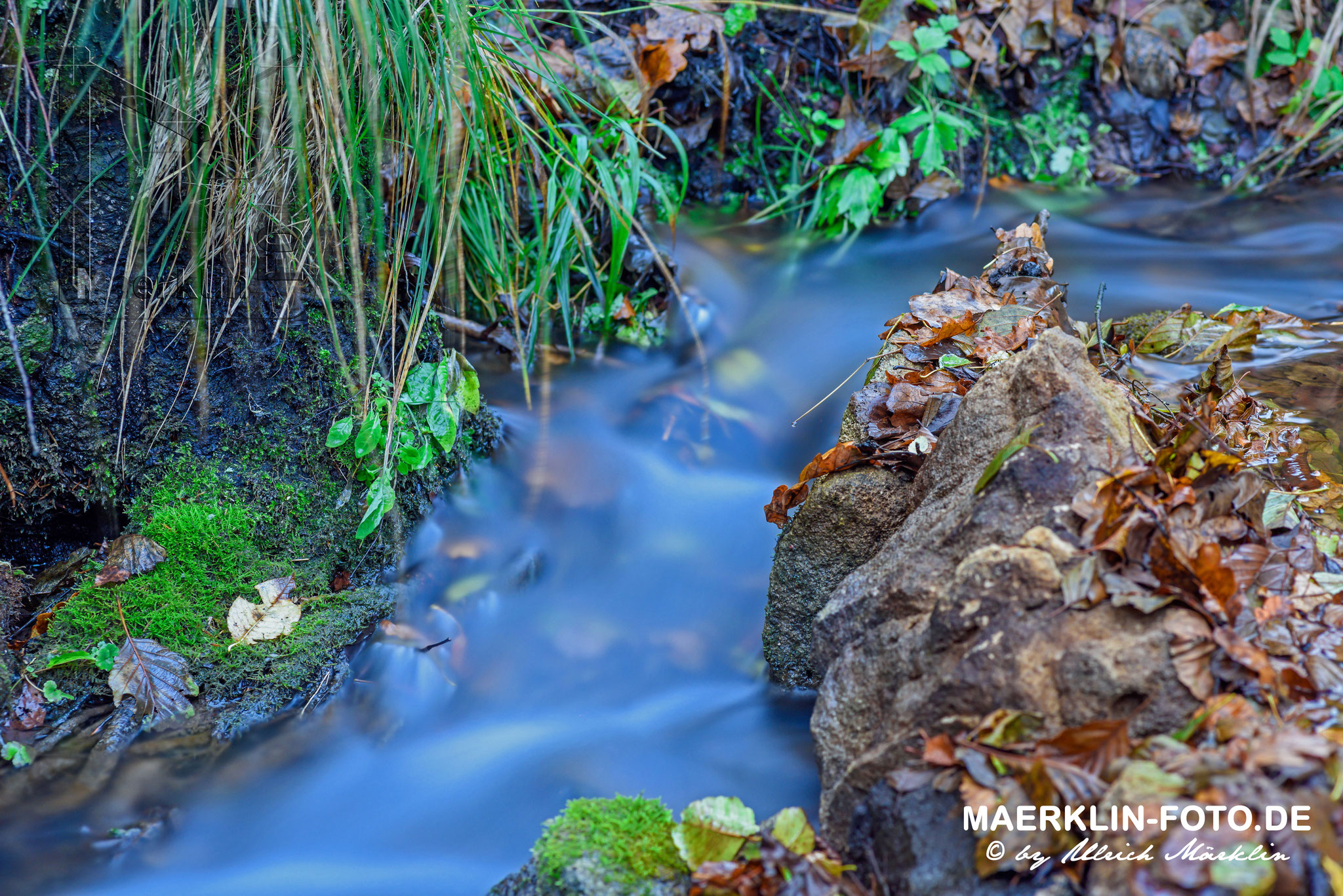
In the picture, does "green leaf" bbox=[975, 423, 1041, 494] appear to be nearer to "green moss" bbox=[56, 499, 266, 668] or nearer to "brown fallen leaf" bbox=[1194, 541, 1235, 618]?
"brown fallen leaf" bbox=[1194, 541, 1235, 618]

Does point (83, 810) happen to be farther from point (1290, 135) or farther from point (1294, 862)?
point (1290, 135)

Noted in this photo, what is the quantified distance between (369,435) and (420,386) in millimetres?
236

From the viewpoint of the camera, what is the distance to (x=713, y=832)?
5.12 ft

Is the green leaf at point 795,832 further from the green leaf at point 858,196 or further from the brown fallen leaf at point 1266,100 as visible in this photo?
the brown fallen leaf at point 1266,100

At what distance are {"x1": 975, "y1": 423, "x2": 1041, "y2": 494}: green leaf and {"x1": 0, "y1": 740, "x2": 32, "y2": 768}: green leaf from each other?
7.79 ft

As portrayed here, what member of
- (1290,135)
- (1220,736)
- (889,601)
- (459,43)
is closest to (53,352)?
(459,43)

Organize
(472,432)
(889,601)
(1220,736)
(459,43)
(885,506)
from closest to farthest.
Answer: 1. (1220,736)
2. (889,601)
3. (885,506)
4. (459,43)
5. (472,432)

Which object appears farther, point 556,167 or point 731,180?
point 731,180

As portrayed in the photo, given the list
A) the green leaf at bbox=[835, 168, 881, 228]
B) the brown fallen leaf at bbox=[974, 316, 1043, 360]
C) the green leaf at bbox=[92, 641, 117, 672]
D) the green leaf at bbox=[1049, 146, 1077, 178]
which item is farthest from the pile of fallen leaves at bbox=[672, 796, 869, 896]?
the green leaf at bbox=[1049, 146, 1077, 178]

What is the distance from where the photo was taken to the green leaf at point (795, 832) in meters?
1.52

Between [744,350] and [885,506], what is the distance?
1.69 meters

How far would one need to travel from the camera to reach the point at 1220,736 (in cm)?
128

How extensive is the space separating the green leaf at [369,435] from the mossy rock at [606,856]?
134 cm

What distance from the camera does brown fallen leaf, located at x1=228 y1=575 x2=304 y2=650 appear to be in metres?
2.44
